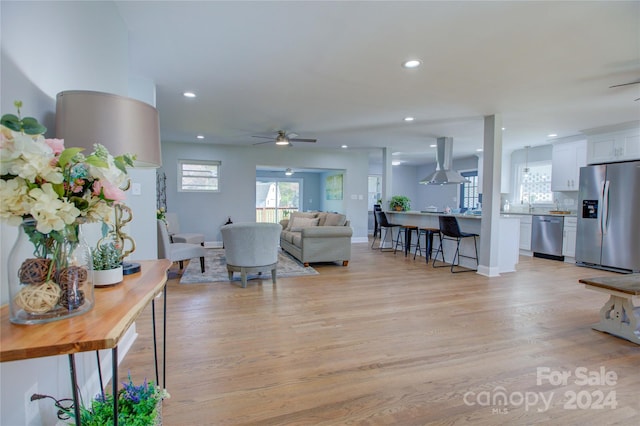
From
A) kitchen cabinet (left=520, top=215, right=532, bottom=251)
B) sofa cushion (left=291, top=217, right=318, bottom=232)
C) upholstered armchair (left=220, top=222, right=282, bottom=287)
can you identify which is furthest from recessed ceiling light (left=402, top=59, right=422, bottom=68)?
kitchen cabinet (left=520, top=215, right=532, bottom=251)

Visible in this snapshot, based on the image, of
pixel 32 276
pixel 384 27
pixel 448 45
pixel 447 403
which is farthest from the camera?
pixel 448 45

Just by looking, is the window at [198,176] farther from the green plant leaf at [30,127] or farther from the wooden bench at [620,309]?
the wooden bench at [620,309]

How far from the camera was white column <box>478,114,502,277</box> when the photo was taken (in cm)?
467

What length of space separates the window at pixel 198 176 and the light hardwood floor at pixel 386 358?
410cm

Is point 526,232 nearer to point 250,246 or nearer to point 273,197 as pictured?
point 250,246

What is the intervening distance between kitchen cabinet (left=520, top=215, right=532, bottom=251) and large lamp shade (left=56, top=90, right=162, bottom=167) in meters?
7.38

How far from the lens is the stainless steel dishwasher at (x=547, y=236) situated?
594 centimetres

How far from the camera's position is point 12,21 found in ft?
3.52

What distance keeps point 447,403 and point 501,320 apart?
1.57 metres

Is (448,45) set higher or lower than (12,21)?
higher

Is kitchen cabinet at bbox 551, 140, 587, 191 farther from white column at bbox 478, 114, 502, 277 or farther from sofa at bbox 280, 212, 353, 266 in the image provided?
sofa at bbox 280, 212, 353, 266

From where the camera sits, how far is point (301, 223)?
21.5 ft

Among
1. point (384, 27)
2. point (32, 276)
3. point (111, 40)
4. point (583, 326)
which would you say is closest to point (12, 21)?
point (32, 276)

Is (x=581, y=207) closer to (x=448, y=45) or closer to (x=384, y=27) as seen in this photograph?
(x=448, y=45)
